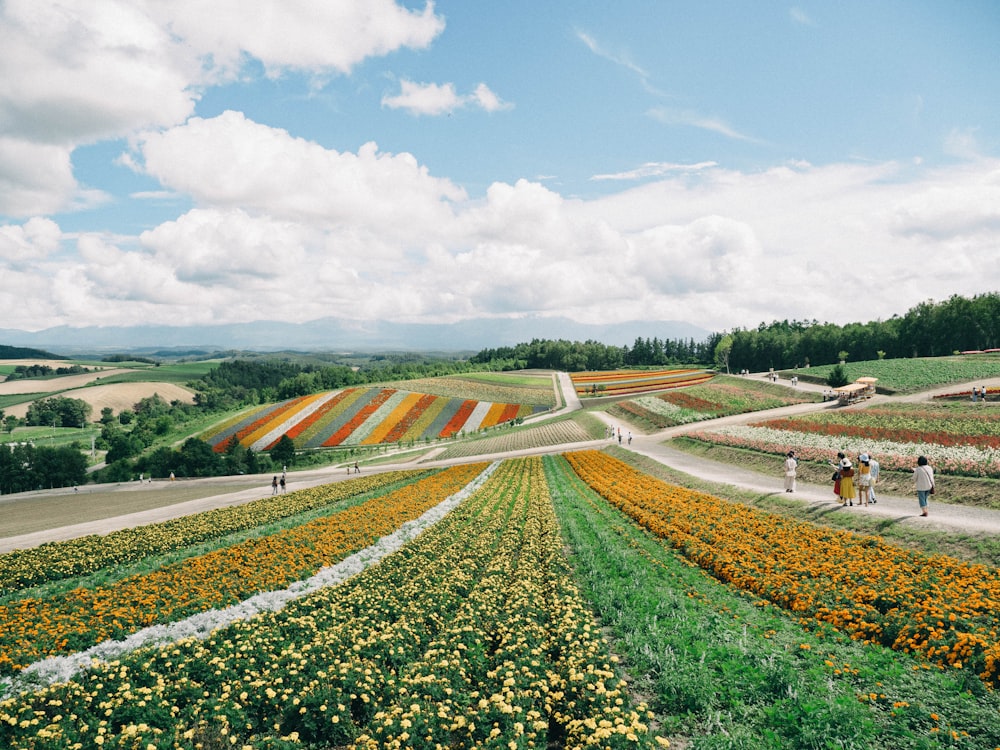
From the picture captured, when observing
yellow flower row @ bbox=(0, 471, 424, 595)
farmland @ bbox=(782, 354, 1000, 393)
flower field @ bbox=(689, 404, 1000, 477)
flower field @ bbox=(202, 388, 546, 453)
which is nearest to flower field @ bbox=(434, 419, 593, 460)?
flower field @ bbox=(202, 388, 546, 453)

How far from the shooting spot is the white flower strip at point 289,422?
76188 mm

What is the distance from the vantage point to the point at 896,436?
33.0 metres

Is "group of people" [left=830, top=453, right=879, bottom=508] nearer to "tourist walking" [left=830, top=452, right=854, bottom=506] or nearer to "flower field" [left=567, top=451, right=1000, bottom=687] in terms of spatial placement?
"tourist walking" [left=830, top=452, right=854, bottom=506]

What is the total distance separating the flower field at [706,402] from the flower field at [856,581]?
42410 mm

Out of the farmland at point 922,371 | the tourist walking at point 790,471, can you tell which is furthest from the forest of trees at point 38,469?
the farmland at point 922,371

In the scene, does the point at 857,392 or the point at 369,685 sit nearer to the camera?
the point at 369,685

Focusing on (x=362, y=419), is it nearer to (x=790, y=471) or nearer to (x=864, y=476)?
(x=790, y=471)

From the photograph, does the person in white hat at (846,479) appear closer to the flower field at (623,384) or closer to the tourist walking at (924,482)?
the tourist walking at (924,482)

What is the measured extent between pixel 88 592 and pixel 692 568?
704 inches

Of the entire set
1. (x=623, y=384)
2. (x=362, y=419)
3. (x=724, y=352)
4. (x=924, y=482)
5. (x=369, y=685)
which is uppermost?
(x=724, y=352)

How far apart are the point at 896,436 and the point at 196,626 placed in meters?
39.9

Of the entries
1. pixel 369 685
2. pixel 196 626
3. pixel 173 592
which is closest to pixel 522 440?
pixel 173 592

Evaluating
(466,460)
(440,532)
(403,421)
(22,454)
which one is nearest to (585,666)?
(440,532)

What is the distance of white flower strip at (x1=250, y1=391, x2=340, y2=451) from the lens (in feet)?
250
